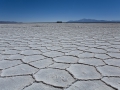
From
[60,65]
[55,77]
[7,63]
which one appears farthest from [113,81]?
[7,63]

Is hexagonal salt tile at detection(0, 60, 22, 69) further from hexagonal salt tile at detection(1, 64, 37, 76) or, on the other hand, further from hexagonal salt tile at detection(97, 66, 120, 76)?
hexagonal salt tile at detection(97, 66, 120, 76)

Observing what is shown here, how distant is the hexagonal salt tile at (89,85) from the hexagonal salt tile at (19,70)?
51 centimetres

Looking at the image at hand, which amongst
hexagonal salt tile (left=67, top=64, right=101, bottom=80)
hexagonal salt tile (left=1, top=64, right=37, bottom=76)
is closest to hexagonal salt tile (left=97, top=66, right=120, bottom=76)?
hexagonal salt tile (left=67, top=64, right=101, bottom=80)

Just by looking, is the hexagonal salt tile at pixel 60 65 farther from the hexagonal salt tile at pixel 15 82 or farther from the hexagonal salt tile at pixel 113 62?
the hexagonal salt tile at pixel 113 62

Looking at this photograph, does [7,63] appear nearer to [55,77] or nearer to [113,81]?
[55,77]

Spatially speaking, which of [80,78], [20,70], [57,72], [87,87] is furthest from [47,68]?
[87,87]

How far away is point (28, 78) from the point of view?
123 cm

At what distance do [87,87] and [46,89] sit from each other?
331 mm

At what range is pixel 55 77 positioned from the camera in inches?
49.3

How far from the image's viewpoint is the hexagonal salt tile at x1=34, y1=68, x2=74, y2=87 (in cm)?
113

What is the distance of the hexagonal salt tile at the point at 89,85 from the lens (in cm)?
105

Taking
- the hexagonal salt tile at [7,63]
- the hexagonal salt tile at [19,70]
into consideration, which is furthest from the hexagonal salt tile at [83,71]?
the hexagonal salt tile at [7,63]

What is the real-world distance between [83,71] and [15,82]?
680 mm

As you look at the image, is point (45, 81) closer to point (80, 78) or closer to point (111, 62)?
point (80, 78)
